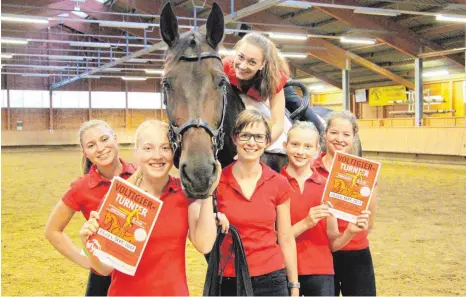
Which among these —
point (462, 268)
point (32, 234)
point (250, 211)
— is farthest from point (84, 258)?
point (32, 234)

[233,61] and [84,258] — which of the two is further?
[233,61]

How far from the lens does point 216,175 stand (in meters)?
1.75

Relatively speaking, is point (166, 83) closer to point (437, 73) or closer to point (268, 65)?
point (268, 65)

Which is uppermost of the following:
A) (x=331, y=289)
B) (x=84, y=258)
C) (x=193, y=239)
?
(x=193, y=239)

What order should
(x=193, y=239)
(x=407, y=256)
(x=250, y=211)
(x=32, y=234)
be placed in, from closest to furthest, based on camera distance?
(x=193, y=239) → (x=250, y=211) → (x=407, y=256) → (x=32, y=234)

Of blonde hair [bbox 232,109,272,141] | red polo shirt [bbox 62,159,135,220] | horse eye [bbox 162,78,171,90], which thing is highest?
horse eye [bbox 162,78,171,90]

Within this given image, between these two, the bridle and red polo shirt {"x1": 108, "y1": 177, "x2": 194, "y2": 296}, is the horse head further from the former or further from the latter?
red polo shirt {"x1": 108, "y1": 177, "x2": 194, "y2": 296}

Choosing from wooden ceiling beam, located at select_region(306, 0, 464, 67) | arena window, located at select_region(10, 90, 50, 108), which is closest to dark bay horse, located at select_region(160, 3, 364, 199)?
wooden ceiling beam, located at select_region(306, 0, 464, 67)

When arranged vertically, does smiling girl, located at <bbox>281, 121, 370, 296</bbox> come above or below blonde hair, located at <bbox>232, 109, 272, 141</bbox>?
below

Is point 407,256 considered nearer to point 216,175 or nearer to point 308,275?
point 308,275

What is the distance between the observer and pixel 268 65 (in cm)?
237

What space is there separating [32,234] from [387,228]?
4.67m

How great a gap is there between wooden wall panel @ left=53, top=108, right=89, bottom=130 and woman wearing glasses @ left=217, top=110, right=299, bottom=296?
30.1 m

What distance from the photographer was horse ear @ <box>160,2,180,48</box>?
2047mm
